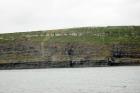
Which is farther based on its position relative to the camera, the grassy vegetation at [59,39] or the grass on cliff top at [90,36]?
the grass on cliff top at [90,36]

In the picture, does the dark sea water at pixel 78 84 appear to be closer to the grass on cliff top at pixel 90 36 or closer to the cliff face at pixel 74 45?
the cliff face at pixel 74 45

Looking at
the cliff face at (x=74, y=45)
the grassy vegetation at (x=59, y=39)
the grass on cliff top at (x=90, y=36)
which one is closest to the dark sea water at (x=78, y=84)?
the cliff face at (x=74, y=45)

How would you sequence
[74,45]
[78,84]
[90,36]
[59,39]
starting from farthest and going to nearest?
[90,36]
[59,39]
[74,45]
[78,84]

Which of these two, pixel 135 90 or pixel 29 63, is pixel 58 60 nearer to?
pixel 29 63

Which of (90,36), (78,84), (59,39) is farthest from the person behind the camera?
(90,36)

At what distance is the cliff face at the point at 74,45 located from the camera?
15688 centimetres

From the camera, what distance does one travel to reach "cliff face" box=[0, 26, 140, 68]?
515 feet

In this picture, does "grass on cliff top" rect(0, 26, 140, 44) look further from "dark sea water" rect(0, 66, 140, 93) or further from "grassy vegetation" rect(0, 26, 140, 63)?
"dark sea water" rect(0, 66, 140, 93)

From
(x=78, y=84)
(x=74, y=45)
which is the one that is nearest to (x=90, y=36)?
(x=74, y=45)

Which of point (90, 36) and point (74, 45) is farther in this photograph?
point (90, 36)

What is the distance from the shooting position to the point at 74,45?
164 meters

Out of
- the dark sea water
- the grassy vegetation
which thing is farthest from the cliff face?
the dark sea water

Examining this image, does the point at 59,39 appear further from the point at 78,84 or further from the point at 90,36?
the point at 78,84

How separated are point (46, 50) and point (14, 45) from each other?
1650cm
